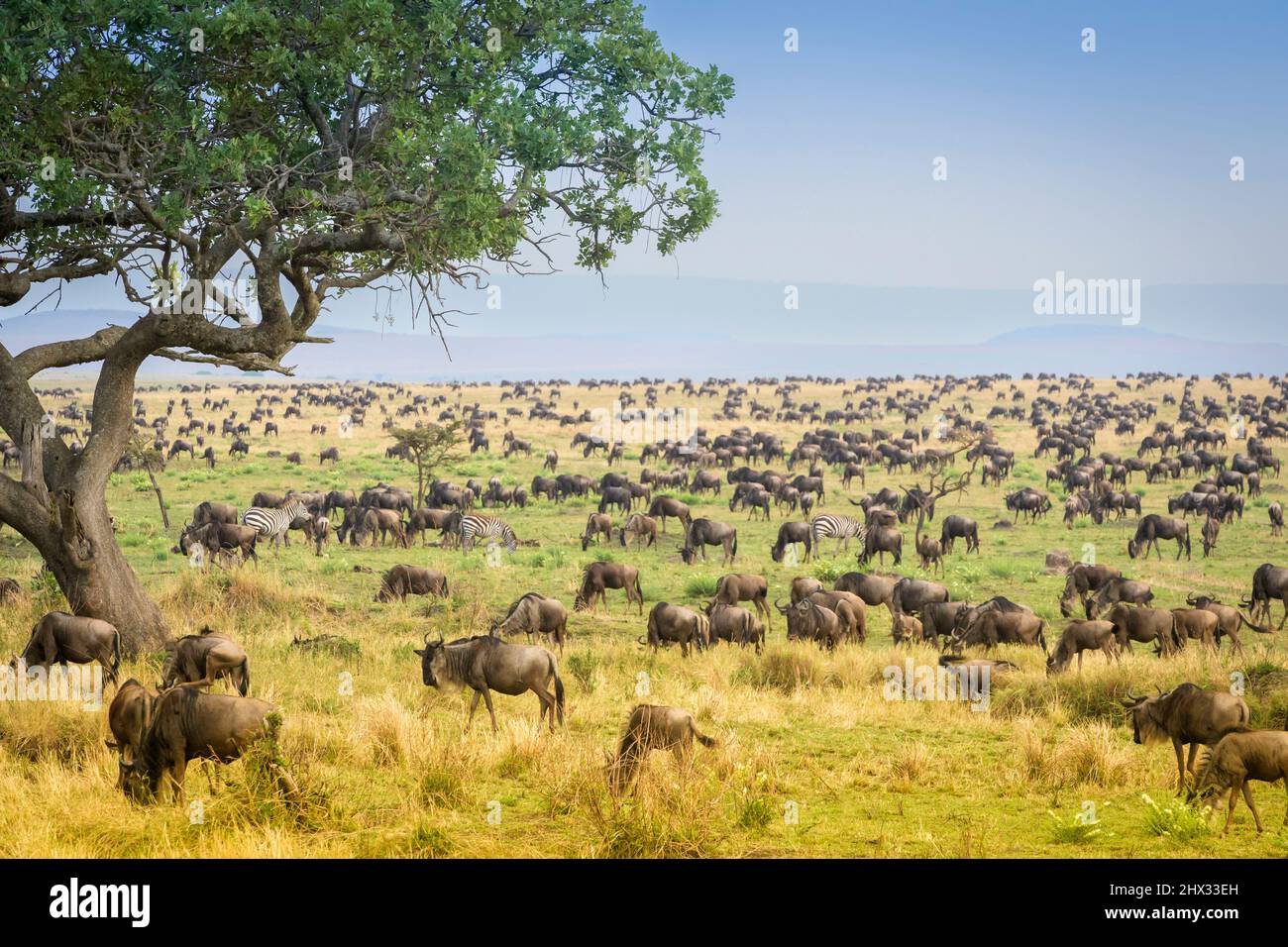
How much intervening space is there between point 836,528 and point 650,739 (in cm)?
2630

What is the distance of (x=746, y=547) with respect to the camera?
35.7 metres

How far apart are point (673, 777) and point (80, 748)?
19.6 feet

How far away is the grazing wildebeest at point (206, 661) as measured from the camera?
11.8m

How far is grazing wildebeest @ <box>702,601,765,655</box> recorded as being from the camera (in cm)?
1908

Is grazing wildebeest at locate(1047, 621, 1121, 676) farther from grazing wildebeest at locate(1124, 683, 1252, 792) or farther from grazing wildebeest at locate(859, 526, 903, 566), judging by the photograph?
grazing wildebeest at locate(859, 526, 903, 566)

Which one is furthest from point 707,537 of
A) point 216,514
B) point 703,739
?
point 703,739

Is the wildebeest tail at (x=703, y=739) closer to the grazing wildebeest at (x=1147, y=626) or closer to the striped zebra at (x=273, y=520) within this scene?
the grazing wildebeest at (x=1147, y=626)

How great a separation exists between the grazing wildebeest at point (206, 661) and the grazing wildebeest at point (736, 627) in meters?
9.00

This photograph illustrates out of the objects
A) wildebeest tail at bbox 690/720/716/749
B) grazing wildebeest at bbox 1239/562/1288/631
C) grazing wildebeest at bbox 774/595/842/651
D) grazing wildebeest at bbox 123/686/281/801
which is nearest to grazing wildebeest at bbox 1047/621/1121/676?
grazing wildebeest at bbox 774/595/842/651

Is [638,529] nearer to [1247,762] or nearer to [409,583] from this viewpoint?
[409,583]

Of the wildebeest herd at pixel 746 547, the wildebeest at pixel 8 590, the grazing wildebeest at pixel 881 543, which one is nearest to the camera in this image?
the wildebeest herd at pixel 746 547

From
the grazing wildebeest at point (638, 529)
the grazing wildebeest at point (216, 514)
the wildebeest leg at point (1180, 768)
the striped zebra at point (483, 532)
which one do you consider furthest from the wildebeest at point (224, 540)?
the wildebeest leg at point (1180, 768)

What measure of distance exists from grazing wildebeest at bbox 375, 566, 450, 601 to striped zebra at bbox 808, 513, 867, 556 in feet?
46.7

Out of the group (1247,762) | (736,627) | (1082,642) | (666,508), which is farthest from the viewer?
(666,508)
